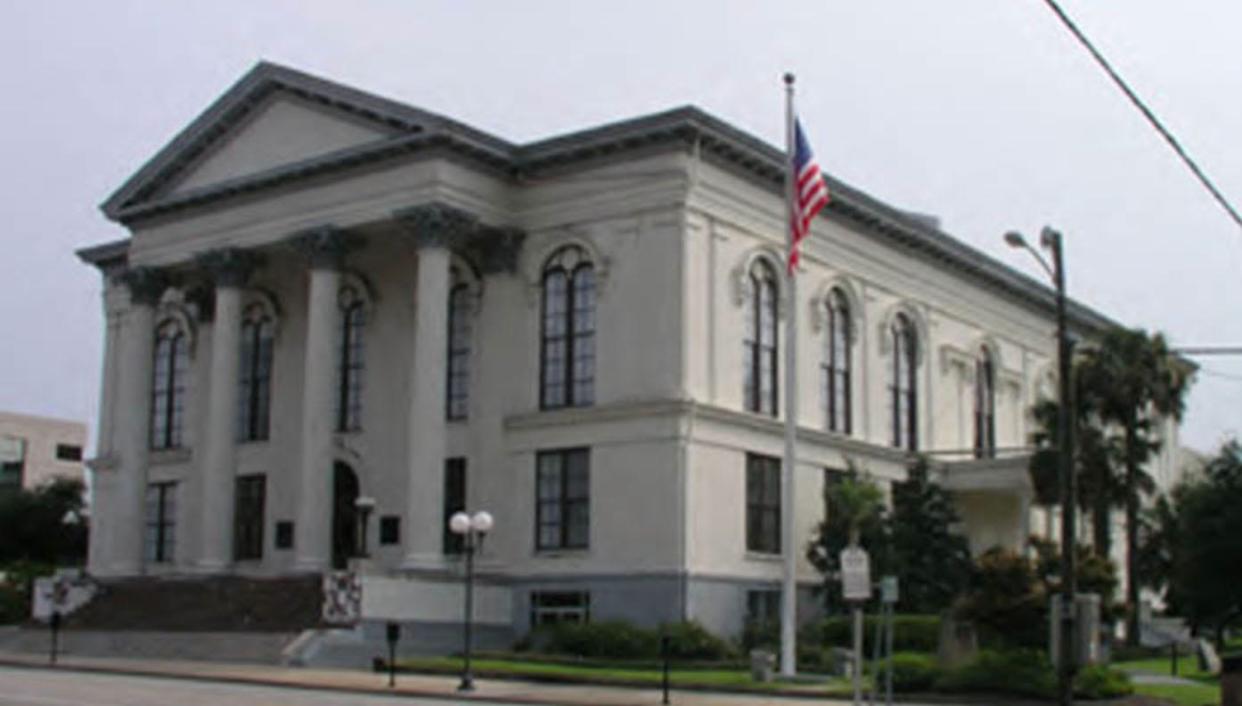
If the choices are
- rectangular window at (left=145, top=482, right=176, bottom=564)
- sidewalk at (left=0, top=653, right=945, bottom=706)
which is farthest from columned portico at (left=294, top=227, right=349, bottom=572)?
rectangular window at (left=145, top=482, right=176, bottom=564)

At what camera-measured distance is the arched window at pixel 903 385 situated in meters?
57.3

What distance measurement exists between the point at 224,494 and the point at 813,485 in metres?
17.7

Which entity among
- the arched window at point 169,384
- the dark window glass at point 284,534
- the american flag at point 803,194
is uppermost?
the american flag at point 803,194

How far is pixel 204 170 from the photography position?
54.2 meters

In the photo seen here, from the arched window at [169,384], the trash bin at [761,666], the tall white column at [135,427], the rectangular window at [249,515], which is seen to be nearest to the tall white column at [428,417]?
the rectangular window at [249,515]

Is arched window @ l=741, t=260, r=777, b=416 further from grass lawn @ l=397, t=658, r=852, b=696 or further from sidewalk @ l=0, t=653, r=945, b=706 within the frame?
sidewalk @ l=0, t=653, r=945, b=706

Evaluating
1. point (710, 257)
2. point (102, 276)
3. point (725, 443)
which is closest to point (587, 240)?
point (710, 257)

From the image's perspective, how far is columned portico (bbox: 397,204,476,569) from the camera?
4609cm

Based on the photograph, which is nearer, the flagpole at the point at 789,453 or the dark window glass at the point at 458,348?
the flagpole at the point at 789,453

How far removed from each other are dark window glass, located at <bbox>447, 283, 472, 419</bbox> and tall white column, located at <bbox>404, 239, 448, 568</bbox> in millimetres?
3362

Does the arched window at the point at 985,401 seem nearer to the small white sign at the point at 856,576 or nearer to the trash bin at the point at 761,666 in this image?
the trash bin at the point at 761,666

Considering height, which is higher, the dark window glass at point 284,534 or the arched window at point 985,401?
the arched window at point 985,401

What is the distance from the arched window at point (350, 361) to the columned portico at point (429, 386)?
22.5 feet

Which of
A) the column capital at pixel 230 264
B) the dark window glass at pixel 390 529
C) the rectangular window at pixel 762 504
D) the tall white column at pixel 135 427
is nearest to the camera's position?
the rectangular window at pixel 762 504
